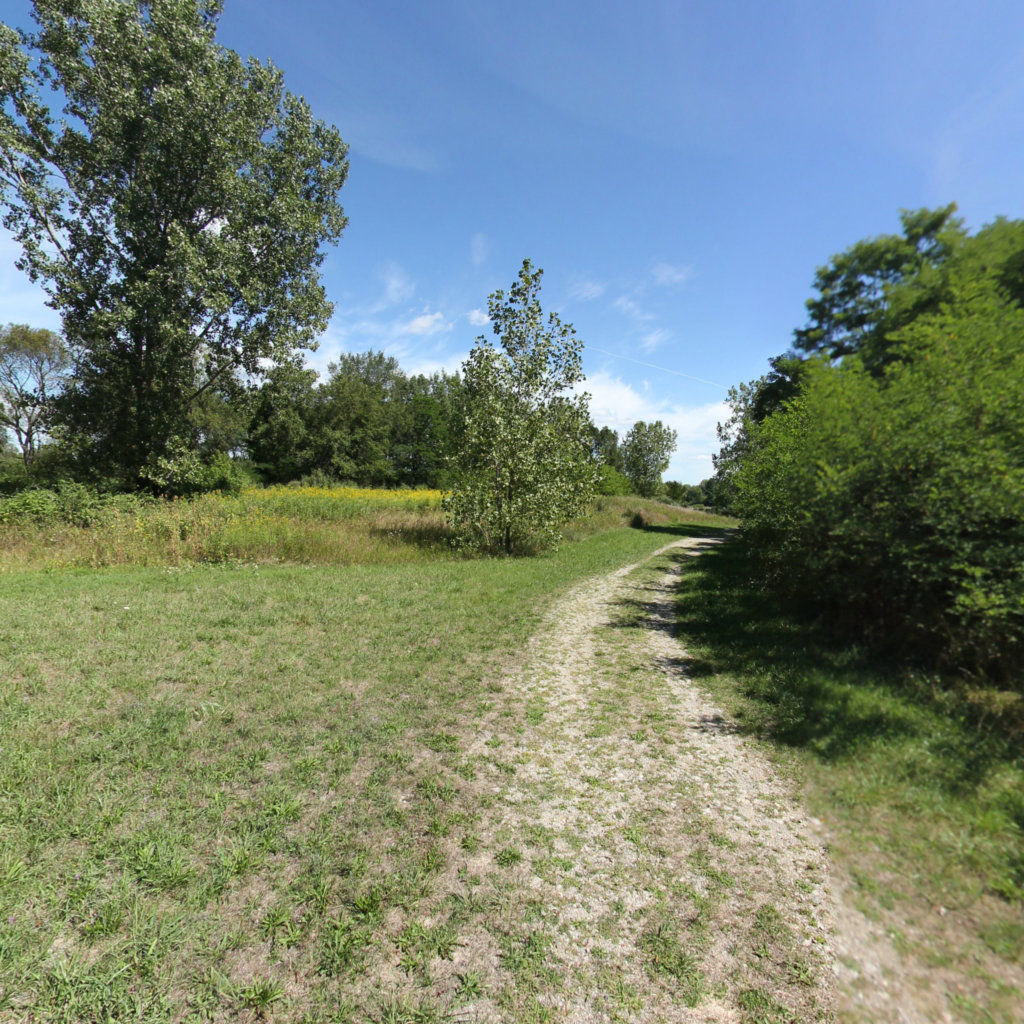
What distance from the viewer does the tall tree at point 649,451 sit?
69.6 meters

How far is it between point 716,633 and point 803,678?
2.39 m

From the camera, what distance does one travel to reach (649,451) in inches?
2749

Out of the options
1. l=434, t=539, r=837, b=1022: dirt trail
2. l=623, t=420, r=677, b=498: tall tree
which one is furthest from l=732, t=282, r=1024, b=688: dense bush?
l=623, t=420, r=677, b=498: tall tree

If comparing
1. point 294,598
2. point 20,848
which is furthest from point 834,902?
point 294,598

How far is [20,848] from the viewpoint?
288 centimetres

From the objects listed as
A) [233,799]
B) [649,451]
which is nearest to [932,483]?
[233,799]

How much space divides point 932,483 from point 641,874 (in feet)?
14.2

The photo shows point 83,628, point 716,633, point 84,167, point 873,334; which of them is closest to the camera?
point 873,334

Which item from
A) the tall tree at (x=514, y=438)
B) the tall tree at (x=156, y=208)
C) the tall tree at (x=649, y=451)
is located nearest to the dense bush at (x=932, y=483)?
the tall tree at (x=514, y=438)

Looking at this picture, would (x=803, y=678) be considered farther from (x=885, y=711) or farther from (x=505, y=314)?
(x=505, y=314)

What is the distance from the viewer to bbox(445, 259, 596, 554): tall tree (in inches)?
598

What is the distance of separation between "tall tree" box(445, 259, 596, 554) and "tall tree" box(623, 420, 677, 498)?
55.1 metres

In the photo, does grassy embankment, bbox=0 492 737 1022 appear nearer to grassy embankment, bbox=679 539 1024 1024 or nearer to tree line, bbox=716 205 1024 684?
grassy embankment, bbox=679 539 1024 1024

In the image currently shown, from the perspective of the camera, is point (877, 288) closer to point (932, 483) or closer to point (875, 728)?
point (932, 483)
